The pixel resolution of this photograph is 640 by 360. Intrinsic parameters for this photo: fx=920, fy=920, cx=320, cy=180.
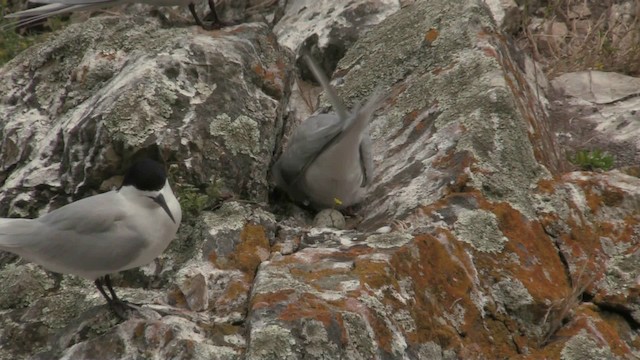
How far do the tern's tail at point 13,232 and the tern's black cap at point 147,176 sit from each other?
427 millimetres

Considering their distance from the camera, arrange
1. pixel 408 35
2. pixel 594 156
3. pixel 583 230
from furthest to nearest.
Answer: pixel 408 35 < pixel 594 156 < pixel 583 230

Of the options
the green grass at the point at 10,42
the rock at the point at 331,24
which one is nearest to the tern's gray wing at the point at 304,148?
the rock at the point at 331,24

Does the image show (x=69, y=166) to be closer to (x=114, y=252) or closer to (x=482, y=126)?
(x=114, y=252)

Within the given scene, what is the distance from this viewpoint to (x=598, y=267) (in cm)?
388

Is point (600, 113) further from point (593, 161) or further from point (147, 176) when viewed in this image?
point (147, 176)

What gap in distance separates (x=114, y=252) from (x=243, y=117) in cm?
126

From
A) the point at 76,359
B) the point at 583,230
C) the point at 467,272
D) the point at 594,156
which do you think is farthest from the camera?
the point at 594,156

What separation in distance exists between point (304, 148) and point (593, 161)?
1.55 metres

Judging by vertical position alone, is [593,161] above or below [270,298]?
below

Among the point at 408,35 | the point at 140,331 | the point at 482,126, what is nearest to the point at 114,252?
the point at 140,331

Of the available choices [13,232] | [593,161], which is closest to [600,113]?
[593,161]

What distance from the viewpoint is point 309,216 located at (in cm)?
480

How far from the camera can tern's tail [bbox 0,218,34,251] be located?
11.4ft

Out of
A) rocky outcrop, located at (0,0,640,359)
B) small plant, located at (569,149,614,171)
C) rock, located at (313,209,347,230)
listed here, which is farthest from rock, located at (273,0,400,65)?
small plant, located at (569,149,614,171)
